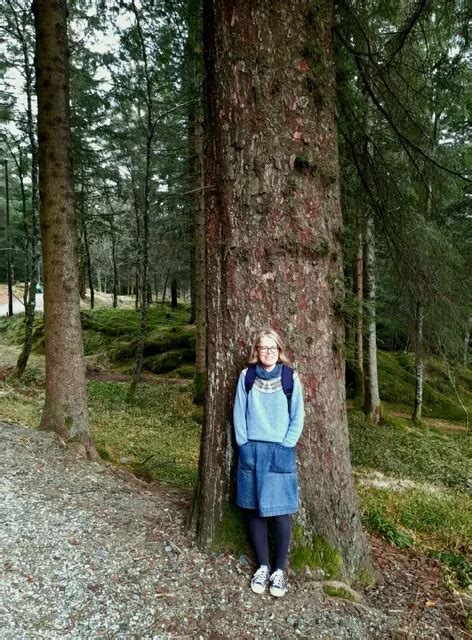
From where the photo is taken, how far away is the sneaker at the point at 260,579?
103 inches

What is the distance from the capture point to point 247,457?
280 centimetres

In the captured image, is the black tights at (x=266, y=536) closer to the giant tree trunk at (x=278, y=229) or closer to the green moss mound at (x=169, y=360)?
the giant tree trunk at (x=278, y=229)

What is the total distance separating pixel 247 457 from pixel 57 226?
147 inches

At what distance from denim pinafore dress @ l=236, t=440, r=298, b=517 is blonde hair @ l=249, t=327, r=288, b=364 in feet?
1.75

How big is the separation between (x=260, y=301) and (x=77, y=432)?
352 centimetres

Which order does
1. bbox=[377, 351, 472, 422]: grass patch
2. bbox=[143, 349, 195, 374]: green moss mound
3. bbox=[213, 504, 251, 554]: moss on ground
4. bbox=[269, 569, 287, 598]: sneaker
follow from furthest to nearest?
bbox=[143, 349, 195, 374]: green moss mound
bbox=[377, 351, 472, 422]: grass patch
bbox=[213, 504, 251, 554]: moss on ground
bbox=[269, 569, 287, 598]: sneaker

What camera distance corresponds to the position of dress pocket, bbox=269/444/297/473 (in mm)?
2771

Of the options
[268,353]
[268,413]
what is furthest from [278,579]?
[268,353]

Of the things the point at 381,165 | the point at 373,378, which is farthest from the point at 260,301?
the point at 373,378

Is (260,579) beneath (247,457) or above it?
beneath

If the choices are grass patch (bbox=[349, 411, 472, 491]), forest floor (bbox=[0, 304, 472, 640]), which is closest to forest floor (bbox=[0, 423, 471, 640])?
forest floor (bbox=[0, 304, 472, 640])

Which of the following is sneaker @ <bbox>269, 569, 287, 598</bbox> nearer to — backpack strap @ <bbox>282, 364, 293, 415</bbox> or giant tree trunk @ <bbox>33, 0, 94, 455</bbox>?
backpack strap @ <bbox>282, 364, 293, 415</bbox>

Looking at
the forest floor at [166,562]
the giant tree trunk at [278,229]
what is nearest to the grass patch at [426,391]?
the forest floor at [166,562]

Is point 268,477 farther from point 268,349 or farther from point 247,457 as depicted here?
point 268,349
